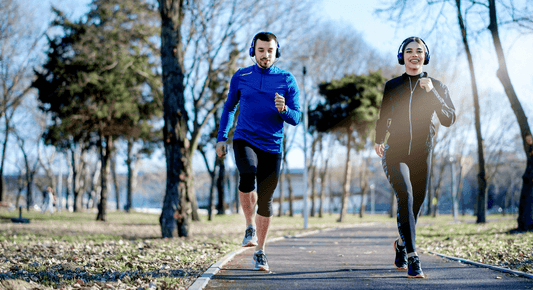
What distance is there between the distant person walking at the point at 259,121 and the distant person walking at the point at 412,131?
1.01 meters

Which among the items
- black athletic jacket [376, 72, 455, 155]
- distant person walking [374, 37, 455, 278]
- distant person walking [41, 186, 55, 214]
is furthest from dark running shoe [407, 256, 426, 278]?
distant person walking [41, 186, 55, 214]

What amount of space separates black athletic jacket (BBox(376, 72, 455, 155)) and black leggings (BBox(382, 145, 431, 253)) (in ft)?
0.26

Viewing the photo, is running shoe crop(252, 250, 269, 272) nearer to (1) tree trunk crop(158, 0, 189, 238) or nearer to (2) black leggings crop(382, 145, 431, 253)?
(2) black leggings crop(382, 145, 431, 253)

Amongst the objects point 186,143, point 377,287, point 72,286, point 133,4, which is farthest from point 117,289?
point 133,4

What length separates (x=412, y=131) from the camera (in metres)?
4.56

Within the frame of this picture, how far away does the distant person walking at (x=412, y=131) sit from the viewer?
4.49 m

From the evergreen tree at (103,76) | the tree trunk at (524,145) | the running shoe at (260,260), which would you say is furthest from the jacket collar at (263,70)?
the evergreen tree at (103,76)

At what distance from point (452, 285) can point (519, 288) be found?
0.53 m

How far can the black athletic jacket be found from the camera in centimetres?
455

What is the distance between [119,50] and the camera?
18719 mm

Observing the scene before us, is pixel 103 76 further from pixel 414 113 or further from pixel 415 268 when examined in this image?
pixel 415 268

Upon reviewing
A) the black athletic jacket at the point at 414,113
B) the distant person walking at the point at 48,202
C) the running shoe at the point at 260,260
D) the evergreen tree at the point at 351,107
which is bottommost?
the distant person walking at the point at 48,202

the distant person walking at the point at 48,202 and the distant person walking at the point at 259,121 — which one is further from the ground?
the distant person walking at the point at 259,121

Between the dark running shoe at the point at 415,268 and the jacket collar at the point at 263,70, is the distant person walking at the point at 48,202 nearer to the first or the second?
the jacket collar at the point at 263,70
